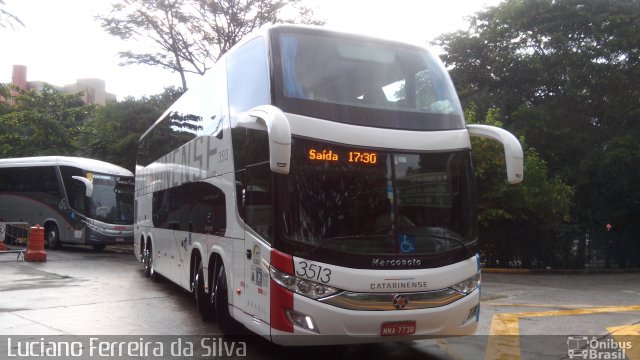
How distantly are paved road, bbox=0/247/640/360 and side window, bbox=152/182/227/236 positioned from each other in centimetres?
→ 148

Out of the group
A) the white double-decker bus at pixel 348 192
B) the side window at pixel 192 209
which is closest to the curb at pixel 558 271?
the side window at pixel 192 209

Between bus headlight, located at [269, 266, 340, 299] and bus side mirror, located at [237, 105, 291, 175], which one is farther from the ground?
bus side mirror, located at [237, 105, 291, 175]

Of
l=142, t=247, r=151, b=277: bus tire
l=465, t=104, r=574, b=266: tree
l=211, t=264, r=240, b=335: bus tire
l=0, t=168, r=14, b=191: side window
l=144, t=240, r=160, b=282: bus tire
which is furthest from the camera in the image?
l=0, t=168, r=14, b=191: side window

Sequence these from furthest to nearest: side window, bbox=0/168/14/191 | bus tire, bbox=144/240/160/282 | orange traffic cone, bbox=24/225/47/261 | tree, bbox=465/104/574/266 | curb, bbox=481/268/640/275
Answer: side window, bbox=0/168/14/191 → curb, bbox=481/268/640/275 → tree, bbox=465/104/574/266 → orange traffic cone, bbox=24/225/47/261 → bus tire, bbox=144/240/160/282

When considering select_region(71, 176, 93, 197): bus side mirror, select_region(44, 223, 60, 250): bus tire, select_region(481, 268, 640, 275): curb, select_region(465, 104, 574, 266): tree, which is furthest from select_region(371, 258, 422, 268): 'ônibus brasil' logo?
select_region(44, 223, 60, 250): bus tire

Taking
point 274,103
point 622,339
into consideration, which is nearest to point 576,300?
point 622,339

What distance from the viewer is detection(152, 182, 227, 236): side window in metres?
8.13

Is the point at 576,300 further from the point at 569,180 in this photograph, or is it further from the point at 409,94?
the point at 569,180

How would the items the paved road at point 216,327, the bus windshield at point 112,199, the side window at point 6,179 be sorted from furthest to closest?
the side window at point 6,179 → the bus windshield at point 112,199 → the paved road at point 216,327

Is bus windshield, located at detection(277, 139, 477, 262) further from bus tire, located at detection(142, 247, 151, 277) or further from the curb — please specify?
the curb

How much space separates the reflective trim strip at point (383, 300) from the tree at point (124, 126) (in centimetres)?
2314

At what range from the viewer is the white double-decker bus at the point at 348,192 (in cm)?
576

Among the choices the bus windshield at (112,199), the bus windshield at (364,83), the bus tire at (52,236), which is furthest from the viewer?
the bus tire at (52,236)

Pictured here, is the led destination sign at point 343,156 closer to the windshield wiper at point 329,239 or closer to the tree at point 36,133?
the windshield wiper at point 329,239
